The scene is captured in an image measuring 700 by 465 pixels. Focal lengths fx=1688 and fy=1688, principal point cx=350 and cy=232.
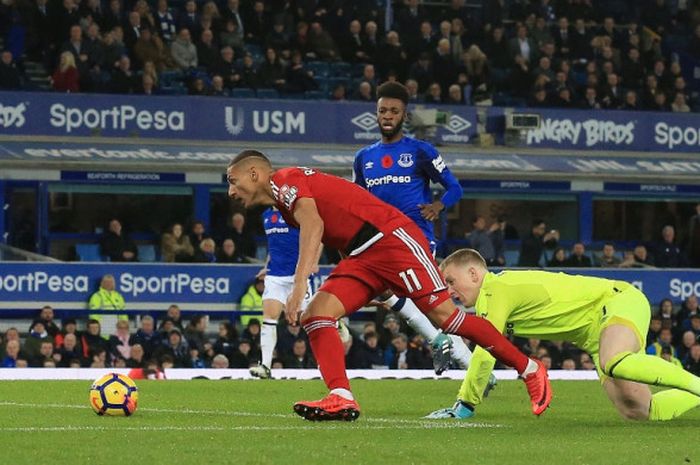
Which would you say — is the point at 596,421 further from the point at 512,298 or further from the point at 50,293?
the point at 50,293

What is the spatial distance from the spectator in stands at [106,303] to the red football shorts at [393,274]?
14858 millimetres

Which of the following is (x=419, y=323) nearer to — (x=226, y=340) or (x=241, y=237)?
(x=226, y=340)

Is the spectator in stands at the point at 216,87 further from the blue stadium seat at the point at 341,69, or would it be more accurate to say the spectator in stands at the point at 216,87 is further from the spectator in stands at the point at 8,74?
the spectator in stands at the point at 8,74

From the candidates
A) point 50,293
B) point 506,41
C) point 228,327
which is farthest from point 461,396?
point 506,41

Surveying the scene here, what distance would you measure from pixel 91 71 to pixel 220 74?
2.48 meters

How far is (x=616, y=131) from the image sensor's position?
32.9 m

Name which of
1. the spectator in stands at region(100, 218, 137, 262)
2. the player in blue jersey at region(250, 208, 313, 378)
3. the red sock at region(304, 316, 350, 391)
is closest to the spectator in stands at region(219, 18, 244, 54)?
the spectator in stands at region(100, 218, 137, 262)

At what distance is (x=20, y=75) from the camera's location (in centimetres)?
2880

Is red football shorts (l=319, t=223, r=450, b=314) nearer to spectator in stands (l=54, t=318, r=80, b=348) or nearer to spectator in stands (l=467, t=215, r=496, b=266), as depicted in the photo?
spectator in stands (l=54, t=318, r=80, b=348)

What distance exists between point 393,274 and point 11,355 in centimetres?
1273

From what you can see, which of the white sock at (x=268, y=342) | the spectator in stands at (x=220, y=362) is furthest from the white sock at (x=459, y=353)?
the spectator in stands at (x=220, y=362)

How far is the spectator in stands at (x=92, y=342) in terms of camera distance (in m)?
23.0

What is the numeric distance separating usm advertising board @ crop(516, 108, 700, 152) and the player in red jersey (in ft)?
70.0

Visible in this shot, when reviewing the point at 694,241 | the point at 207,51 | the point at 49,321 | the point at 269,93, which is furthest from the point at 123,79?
the point at 694,241
